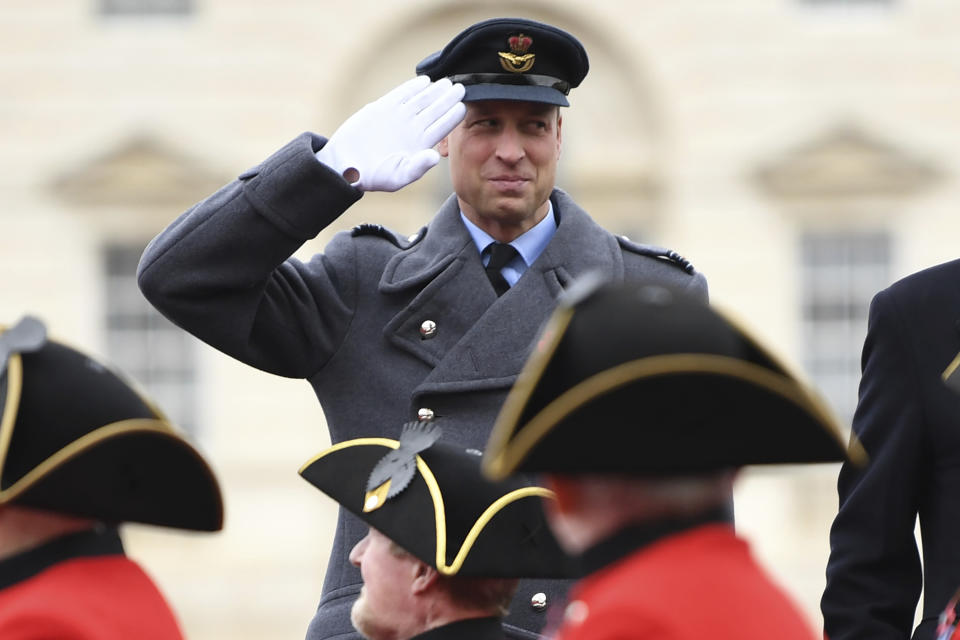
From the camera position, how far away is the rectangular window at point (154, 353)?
65.5 feet

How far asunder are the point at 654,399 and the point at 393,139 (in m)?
1.66

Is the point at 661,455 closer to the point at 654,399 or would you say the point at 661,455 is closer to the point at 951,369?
the point at 654,399

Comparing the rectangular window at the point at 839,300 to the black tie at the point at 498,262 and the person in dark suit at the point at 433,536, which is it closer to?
the black tie at the point at 498,262

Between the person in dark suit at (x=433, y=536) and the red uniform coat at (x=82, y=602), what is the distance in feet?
1.40

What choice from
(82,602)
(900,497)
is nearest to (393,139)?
(900,497)

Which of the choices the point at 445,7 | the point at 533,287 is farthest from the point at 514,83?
the point at 445,7

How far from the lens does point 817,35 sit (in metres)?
19.9

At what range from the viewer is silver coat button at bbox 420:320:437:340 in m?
4.98

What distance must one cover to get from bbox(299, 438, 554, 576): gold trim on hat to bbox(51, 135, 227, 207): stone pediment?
15.8 m

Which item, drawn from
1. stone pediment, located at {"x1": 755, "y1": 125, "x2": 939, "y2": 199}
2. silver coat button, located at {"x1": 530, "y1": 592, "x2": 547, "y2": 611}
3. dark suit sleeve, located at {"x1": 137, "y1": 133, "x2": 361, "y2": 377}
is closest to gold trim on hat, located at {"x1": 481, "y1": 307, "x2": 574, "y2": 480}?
silver coat button, located at {"x1": 530, "y1": 592, "x2": 547, "y2": 611}

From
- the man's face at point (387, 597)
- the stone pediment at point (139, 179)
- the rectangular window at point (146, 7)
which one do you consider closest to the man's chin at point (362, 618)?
the man's face at point (387, 597)

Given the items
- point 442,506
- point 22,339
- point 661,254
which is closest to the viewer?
point 22,339

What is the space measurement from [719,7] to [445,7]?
7.68ft

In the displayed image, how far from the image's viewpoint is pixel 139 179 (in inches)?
795
